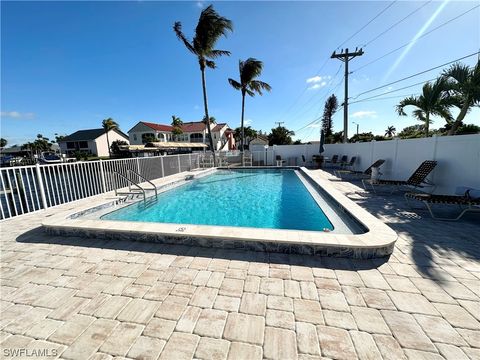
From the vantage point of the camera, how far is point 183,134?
3875 centimetres

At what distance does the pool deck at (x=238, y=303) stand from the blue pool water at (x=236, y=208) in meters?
1.90

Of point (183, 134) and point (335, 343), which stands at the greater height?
point (183, 134)

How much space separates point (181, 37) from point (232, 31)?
10.0 ft

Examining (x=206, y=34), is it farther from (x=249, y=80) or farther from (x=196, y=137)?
(x=196, y=137)

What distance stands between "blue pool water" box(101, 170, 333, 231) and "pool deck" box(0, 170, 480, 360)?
190 centimetres

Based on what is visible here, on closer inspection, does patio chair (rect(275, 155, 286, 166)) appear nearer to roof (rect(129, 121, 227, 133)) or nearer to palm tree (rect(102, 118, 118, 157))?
roof (rect(129, 121, 227, 133))

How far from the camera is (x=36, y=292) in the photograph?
2236 millimetres

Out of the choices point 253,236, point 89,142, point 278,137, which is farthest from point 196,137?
point 253,236

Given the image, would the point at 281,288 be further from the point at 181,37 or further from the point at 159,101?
the point at 159,101

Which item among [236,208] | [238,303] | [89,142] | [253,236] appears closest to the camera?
[238,303]

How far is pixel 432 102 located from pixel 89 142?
4895 cm

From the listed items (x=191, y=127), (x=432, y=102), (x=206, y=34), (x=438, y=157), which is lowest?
(x=438, y=157)

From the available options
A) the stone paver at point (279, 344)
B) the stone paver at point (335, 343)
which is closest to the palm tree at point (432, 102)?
the stone paver at point (335, 343)

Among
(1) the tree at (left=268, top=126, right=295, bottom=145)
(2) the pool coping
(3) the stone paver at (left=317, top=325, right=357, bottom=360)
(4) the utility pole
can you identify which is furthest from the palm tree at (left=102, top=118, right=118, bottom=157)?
(3) the stone paver at (left=317, top=325, right=357, bottom=360)
